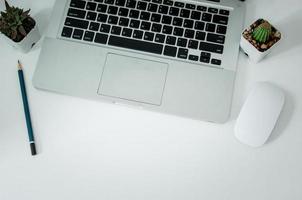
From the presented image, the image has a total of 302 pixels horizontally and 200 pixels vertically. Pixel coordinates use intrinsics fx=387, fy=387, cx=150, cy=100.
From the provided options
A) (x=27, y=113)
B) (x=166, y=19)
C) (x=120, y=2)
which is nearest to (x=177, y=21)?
(x=166, y=19)

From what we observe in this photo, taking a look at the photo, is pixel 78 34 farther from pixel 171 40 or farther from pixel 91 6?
pixel 171 40

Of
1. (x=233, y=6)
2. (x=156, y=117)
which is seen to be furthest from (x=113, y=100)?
(x=233, y=6)

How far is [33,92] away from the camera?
0.80m

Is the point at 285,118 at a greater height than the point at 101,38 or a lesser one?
lesser

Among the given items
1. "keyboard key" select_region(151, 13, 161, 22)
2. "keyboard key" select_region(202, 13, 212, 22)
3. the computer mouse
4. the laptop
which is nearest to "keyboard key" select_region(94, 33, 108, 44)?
the laptop

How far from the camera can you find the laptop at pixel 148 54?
2.54 ft

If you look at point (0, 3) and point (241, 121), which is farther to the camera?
point (0, 3)

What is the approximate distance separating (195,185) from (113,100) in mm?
232

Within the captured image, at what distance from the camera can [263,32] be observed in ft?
2.41

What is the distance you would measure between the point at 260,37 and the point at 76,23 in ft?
1.22

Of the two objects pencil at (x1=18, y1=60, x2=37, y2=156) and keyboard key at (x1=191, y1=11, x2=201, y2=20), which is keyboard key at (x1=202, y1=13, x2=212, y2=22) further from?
pencil at (x1=18, y1=60, x2=37, y2=156)

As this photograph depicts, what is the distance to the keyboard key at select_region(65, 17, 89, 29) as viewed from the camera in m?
0.81

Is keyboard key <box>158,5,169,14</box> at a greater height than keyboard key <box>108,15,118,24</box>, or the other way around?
keyboard key <box>158,5,169,14</box>

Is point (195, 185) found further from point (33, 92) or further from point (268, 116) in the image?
point (33, 92)
